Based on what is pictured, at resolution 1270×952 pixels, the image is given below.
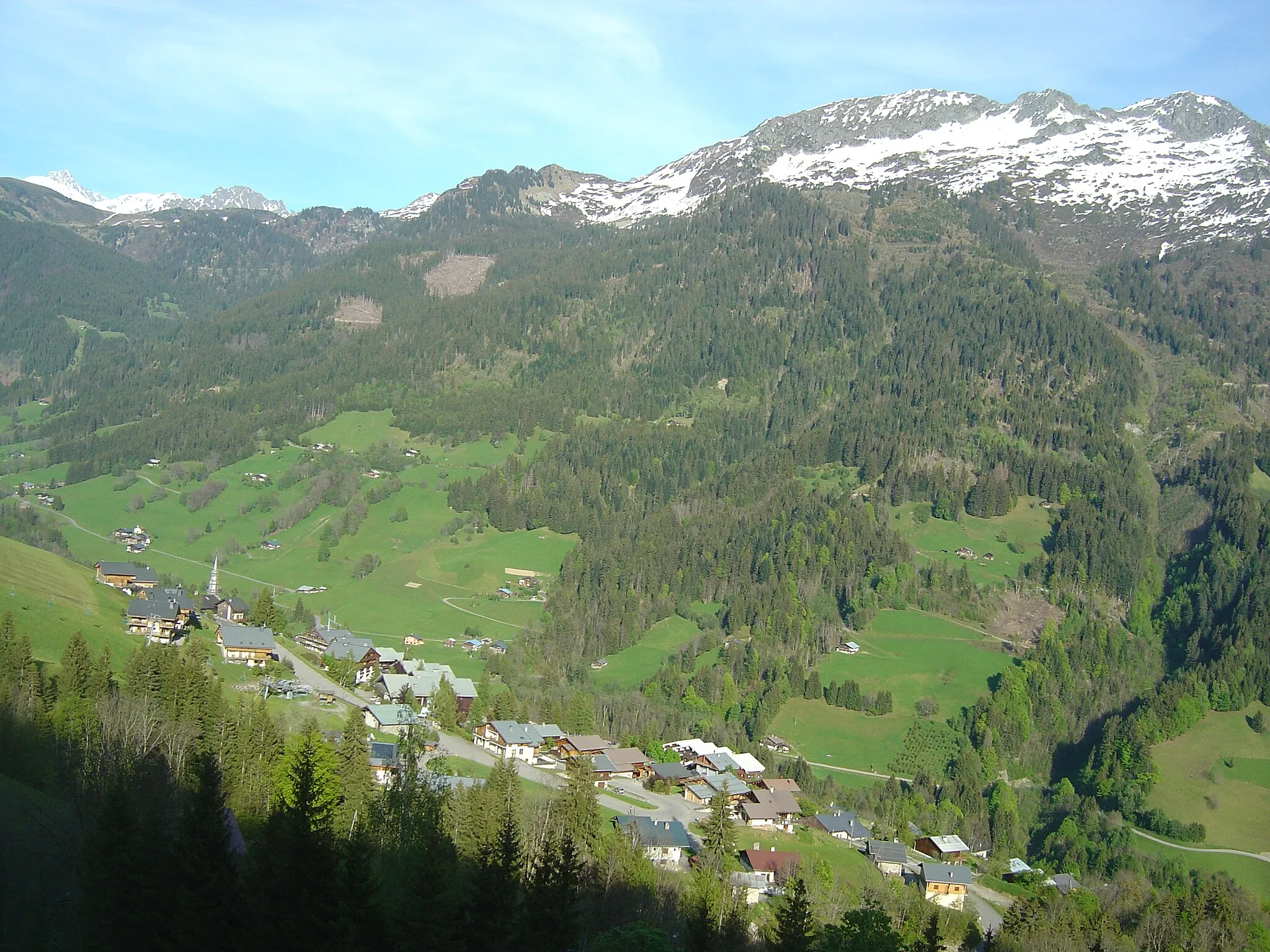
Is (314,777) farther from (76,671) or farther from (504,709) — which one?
(504,709)

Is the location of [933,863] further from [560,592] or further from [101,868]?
[560,592]

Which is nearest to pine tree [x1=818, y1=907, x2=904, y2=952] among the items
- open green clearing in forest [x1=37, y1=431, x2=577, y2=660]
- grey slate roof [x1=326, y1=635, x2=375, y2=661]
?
grey slate roof [x1=326, y1=635, x2=375, y2=661]

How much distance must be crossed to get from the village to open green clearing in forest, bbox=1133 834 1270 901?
1800cm

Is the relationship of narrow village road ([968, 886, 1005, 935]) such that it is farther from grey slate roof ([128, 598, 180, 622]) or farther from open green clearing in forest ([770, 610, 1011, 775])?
grey slate roof ([128, 598, 180, 622])

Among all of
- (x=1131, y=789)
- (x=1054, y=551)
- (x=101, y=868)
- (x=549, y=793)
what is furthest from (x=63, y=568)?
(x=1054, y=551)

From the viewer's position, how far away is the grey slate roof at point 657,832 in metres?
77.5

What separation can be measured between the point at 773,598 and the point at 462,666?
54169mm

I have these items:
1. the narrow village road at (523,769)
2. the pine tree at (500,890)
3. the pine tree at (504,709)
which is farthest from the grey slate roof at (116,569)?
the pine tree at (500,890)

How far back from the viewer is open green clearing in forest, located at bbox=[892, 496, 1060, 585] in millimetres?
178250

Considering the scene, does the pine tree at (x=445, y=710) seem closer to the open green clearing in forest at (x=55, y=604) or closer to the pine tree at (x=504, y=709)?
the pine tree at (x=504, y=709)

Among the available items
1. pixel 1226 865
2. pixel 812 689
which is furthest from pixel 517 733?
pixel 1226 865

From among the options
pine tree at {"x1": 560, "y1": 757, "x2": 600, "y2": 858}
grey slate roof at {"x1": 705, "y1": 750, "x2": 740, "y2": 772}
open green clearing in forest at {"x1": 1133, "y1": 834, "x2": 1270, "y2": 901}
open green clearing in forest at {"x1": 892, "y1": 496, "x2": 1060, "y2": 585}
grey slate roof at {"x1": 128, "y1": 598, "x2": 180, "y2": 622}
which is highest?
open green clearing in forest at {"x1": 892, "y1": 496, "x2": 1060, "y2": 585}

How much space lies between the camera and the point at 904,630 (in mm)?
162875

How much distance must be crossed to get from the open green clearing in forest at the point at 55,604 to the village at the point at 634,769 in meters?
3.35
